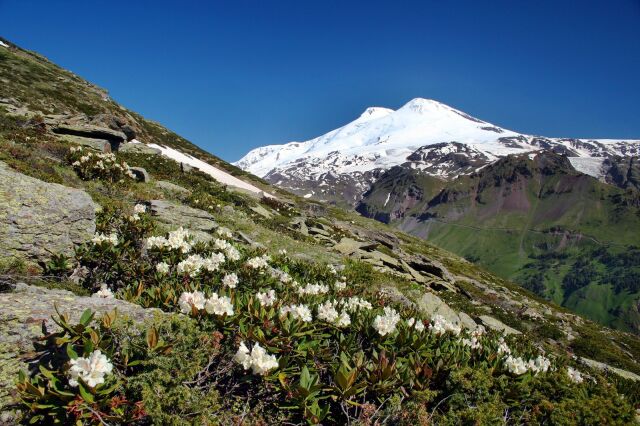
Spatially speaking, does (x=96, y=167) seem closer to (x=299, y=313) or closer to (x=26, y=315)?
(x=26, y=315)

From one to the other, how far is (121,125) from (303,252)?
1170 inches

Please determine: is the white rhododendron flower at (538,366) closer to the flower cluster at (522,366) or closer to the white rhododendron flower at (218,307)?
the flower cluster at (522,366)

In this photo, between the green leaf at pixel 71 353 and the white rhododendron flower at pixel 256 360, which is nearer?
the green leaf at pixel 71 353

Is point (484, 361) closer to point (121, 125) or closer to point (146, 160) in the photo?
point (146, 160)

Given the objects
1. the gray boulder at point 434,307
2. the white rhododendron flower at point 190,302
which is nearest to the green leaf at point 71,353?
the white rhododendron flower at point 190,302

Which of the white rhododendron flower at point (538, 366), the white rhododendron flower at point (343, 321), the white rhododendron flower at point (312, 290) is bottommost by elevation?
the white rhododendron flower at point (312, 290)

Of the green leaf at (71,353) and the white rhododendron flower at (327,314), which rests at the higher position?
the white rhododendron flower at (327,314)

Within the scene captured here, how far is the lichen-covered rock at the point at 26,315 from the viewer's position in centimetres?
366

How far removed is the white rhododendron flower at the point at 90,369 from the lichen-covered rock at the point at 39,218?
440 cm

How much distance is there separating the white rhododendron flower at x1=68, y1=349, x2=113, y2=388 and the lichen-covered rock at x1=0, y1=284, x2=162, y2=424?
0.68 meters

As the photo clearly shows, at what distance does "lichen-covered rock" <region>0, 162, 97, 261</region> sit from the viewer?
21.8ft

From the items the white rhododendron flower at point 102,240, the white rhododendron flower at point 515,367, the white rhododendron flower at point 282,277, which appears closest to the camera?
the white rhododendron flower at point 515,367

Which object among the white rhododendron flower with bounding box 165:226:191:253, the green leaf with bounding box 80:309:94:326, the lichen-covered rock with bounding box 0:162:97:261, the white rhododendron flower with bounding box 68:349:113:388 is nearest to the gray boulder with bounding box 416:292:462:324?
the white rhododendron flower with bounding box 165:226:191:253

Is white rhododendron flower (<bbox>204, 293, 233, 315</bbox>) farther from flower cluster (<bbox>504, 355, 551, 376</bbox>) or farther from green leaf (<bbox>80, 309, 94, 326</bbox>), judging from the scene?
flower cluster (<bbox>504, 355, 551, 376</bbox>)
